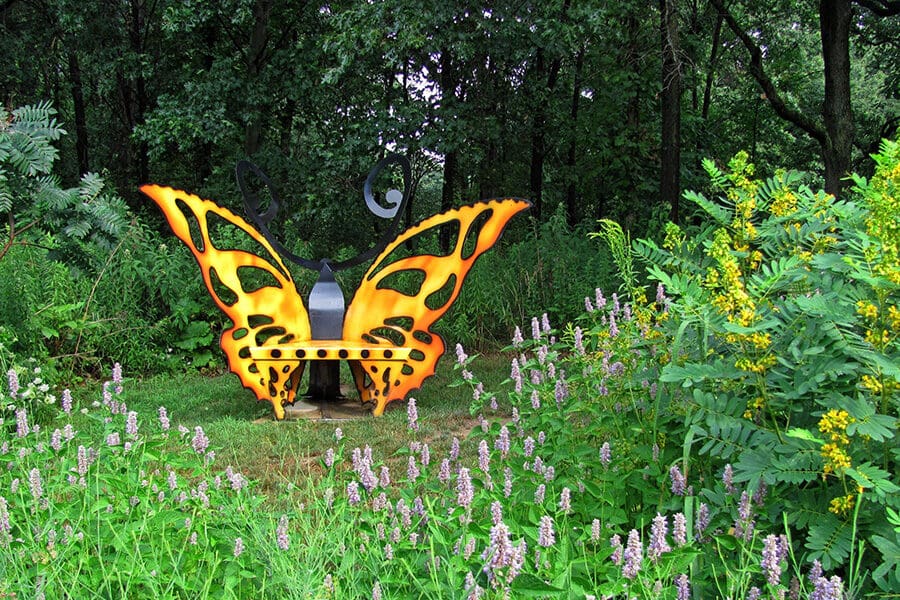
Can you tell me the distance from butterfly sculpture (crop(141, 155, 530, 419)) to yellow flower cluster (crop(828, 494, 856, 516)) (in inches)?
151

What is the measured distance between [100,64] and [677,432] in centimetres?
1499

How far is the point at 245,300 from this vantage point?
5762mm

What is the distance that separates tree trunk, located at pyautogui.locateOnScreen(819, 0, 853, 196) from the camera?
9031 mm

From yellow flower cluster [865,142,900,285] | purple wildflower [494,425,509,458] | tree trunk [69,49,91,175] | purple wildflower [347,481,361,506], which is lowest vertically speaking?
purple wildflower [347,481,361,506]

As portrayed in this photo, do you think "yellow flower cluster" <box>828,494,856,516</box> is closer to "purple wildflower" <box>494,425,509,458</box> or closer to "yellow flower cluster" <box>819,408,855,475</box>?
"yellow flower cluster" <box>819,408,855,475</box>

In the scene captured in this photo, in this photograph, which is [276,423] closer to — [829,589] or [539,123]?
[829,589]

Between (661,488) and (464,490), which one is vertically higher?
(464,490)

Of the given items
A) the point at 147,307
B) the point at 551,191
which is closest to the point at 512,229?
the point at 551,191

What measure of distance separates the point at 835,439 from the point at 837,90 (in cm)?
841

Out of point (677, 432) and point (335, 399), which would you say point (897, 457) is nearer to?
point (677, 432)

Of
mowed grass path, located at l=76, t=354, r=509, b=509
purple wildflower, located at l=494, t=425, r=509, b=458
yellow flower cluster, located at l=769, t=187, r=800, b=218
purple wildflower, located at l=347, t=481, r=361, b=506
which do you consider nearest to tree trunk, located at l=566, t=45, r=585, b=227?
mowed grass path, located at l=76, t=354, r=509, b=509

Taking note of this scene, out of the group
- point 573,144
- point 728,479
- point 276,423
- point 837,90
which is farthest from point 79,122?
point 728,479

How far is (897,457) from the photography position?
197cm

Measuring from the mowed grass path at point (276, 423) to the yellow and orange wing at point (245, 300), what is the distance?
0.30 meters
